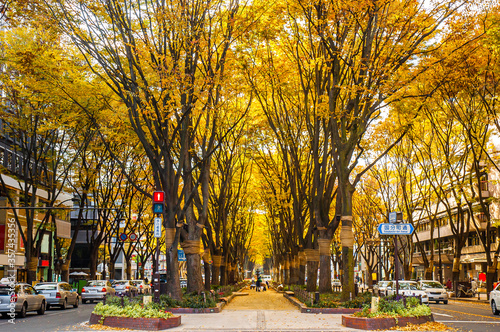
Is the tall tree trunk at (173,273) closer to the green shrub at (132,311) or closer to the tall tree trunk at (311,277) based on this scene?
the green shrub at (132,311)

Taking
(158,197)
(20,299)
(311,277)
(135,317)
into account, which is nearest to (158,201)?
(158,197)

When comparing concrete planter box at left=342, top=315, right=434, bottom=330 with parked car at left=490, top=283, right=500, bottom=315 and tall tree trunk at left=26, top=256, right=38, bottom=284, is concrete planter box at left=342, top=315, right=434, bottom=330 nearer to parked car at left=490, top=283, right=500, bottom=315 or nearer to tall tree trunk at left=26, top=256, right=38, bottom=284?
parked car at left=490, top=283, right=500, bottom=315

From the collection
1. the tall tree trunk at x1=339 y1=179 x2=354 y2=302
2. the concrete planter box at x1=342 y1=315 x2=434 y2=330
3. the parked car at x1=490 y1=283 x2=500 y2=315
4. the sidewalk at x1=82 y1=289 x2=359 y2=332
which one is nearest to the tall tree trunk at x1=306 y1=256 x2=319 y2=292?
the sidewalk at x1=82 y1=289 x2=359 y2=332

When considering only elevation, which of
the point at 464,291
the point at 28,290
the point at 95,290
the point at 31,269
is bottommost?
the point at 464,291

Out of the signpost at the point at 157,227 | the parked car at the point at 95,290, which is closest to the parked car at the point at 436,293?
the parked car at the point at 95,290

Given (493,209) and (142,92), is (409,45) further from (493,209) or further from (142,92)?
(493,209)

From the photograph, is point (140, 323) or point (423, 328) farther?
point (140, 323)

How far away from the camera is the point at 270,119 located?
24969 mm

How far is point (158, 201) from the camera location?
64.5ft

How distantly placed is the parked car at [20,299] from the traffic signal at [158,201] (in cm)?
607

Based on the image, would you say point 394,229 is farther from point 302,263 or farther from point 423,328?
point 302,263

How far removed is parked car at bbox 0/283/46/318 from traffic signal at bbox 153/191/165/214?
19.9ft

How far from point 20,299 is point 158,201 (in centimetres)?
718

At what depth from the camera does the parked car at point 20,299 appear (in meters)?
20.8
